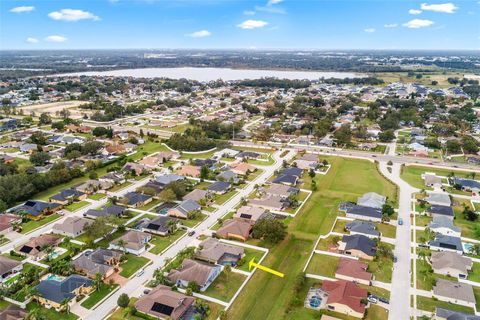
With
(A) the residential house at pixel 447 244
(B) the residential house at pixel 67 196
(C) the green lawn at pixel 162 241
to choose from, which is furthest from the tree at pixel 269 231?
(B) the residential house at pixel 67 196

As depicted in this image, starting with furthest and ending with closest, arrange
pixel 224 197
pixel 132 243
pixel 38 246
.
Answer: pixel 224 197 → pixel 132 243 → pixel 38 246

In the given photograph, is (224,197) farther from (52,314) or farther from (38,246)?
(52,314)

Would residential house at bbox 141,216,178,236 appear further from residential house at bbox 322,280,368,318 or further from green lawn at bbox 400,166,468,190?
green lawn at bbox 400,166,468,190

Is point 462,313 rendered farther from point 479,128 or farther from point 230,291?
point 479,128

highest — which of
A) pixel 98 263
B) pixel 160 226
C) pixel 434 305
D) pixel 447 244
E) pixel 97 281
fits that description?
pixel 160 226

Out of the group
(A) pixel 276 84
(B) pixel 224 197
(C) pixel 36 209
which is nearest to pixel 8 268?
(C) pixel 36 209

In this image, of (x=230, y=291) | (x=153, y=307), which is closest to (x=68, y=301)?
(x=153, y=307)

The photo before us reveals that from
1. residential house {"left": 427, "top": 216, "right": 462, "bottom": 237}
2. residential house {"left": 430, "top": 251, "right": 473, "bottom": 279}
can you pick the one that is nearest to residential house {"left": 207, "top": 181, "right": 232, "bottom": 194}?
residential house {"left": 427, "top": 216, "right": 462, "bottom": 237}
